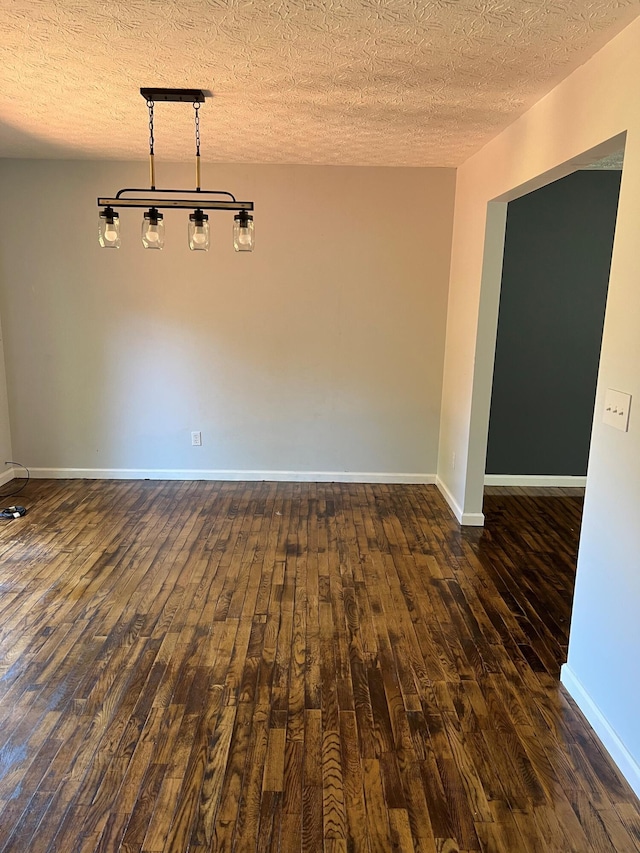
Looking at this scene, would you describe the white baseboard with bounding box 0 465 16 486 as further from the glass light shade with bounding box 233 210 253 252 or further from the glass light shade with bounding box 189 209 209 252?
the glass light shade with bounding box 233 210 253 252

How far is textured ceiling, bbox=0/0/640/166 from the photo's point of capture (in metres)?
1.84

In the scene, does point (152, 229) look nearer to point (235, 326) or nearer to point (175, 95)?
point (175, 95)

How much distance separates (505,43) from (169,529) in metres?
3.24

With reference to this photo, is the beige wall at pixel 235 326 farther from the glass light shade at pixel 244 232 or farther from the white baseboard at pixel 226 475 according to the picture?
the glass light shade at pixel 244 232

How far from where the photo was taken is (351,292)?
176 inches

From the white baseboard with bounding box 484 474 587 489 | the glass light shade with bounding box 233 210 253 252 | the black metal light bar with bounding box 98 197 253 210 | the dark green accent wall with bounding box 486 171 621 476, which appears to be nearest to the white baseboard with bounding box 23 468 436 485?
the white baseboard with bounding box 484 474 587 489

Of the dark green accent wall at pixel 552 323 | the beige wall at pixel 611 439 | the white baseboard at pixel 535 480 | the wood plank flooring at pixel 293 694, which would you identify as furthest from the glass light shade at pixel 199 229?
the white baseboard at pixel 535 480

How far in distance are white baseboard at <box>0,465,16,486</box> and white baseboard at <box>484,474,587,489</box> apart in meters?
4.06

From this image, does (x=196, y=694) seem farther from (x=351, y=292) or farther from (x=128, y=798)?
(x=351, y=292)

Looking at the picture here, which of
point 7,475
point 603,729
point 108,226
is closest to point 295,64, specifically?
point 108,226

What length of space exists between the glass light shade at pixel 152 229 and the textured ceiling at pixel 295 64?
58 cm

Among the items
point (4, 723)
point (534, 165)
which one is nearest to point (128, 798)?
point (4, 723)

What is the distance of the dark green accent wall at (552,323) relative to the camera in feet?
14.1

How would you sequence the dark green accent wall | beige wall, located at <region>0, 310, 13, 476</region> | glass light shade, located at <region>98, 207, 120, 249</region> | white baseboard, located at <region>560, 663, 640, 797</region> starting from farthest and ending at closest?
beige wall, located at <region>0, 310, 13, 476</region>
the dark green accent wall
glass light shade, located at <region>98, 207, 120, 249</region>
white baseboard, located at <region>560, 663, 640, 797</region>
